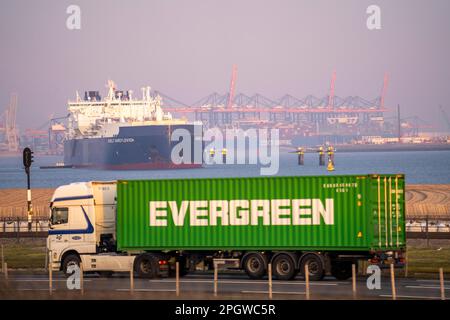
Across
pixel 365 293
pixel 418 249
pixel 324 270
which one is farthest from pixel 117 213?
pixel 418 249

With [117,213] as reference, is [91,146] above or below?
above

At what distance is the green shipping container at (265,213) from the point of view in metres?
30.3

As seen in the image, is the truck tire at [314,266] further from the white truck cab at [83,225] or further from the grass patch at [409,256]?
the white truck cab at [83,225]

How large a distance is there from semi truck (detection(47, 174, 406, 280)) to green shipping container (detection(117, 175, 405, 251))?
0.03m

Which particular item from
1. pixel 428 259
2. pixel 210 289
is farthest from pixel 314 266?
pixel 428 259

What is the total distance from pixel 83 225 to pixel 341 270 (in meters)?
9.20

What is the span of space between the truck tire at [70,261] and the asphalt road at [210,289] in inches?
21.5

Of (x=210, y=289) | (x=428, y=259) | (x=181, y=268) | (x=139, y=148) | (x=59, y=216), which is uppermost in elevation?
(x=139, y=148)

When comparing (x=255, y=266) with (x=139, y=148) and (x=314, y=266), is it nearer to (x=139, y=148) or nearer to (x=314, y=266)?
(x=314, y=266)

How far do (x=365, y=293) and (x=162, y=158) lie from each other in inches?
6385

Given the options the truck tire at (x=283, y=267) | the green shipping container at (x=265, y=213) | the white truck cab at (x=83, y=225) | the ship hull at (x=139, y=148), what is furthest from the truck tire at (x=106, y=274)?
the ship hull at (x=139, y=148)

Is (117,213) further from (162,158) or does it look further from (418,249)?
(162,158)

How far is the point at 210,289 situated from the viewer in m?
28.8
